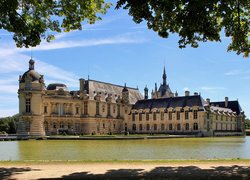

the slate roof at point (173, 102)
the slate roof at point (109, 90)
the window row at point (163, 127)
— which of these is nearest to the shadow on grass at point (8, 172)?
the slate roof at point (109, 90)

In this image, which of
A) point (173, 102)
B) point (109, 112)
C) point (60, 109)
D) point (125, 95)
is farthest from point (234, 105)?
point (60, 109)

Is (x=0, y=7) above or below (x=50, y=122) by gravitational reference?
above

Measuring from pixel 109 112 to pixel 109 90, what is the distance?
5.24 m

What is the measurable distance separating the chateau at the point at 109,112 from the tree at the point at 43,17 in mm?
49191

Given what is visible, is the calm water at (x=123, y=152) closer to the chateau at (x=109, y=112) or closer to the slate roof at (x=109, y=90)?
the chateau at (x=109, y=112)

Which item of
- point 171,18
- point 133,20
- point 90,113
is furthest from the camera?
point 90,113

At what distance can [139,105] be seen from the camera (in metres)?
85.2

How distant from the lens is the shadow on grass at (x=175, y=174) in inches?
434

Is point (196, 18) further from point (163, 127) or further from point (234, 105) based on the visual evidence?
point (234, 105)

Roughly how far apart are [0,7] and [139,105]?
243 feet

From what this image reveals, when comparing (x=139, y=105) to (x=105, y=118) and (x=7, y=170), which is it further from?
(x=7, y=170)

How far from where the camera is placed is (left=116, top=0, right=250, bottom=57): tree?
1130 centimetres

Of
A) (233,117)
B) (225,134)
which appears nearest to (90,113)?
(225,134)

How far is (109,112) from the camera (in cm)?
8062
